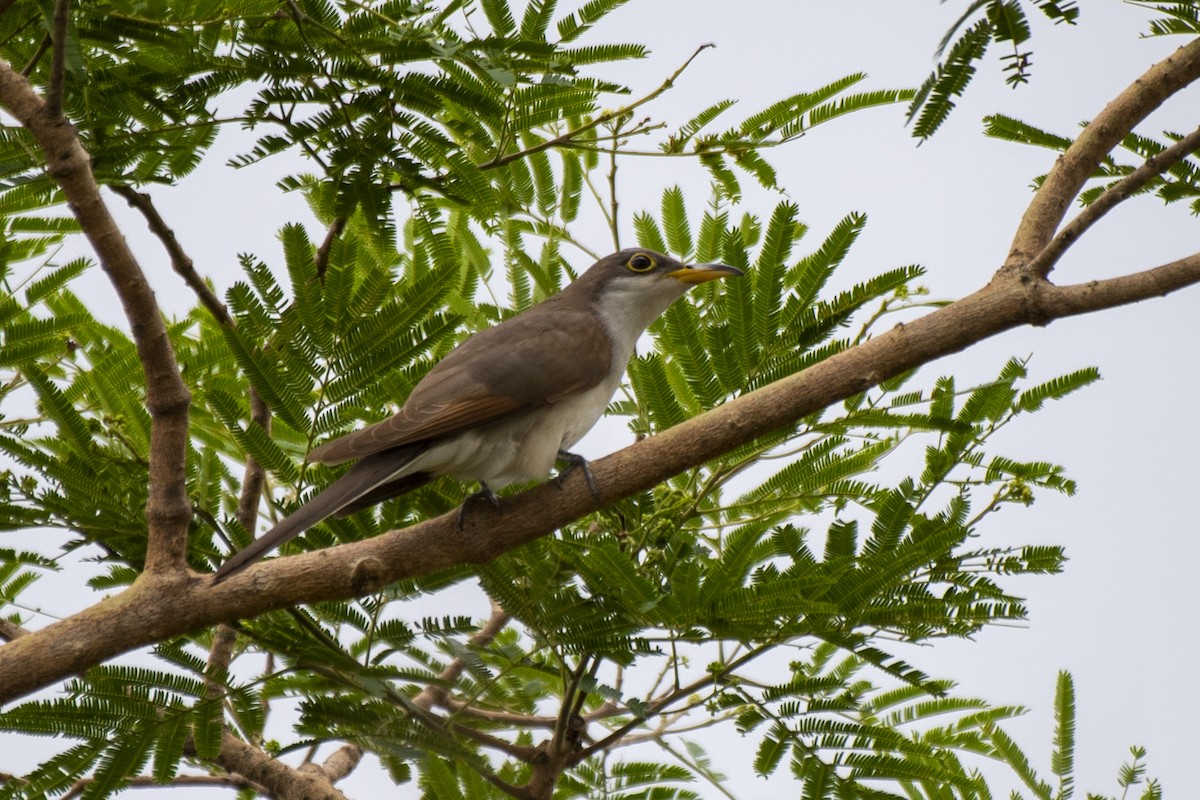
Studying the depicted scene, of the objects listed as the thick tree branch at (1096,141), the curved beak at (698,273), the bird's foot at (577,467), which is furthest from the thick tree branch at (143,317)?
the thick tree branch at (1096,141)

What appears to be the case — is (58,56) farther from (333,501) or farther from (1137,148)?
(1137,148)

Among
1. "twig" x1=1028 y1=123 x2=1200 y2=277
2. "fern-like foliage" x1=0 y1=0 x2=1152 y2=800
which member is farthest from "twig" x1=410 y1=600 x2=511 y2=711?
"twig" x1=1028 y1=123 x2=1200 y2=277

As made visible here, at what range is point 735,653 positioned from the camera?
15.0 ft

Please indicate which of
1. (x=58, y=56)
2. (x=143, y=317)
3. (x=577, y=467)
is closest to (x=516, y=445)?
(x=577, y=467)

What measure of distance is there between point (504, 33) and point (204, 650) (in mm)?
3124

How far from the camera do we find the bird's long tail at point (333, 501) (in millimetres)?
3723

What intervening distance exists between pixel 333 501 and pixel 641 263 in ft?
6.72

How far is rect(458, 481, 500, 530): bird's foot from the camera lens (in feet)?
13.3

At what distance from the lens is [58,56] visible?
3.27m

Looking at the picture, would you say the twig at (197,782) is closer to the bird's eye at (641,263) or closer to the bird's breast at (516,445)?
the bird's breast at (516,445)

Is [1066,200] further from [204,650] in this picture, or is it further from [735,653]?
[204,650]

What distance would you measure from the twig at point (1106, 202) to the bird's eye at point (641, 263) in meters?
1.97

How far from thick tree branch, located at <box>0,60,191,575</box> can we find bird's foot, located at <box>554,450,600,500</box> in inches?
47.6

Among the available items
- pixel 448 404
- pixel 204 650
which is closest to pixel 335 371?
pixel 448 404
